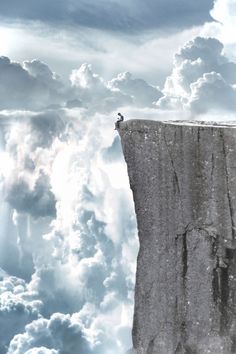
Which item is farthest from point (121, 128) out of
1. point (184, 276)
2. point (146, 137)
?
point (184, 276)

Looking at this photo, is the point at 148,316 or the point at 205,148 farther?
the point at 148,316

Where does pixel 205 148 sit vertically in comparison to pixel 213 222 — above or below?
above

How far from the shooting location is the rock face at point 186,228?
1141 cm

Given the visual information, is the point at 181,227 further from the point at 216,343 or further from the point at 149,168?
the point at 216,343

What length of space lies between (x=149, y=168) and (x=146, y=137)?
685 mm

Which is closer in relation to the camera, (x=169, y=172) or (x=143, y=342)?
(x=169, y=172)

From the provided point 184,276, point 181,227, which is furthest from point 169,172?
point 184,276

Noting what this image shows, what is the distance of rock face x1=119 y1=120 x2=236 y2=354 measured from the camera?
37.4 feet

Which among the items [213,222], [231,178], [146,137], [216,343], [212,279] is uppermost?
[146,137]

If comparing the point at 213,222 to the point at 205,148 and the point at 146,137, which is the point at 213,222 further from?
the point at 146,137

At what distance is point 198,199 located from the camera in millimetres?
11531

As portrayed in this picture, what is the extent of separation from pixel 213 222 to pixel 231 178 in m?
1.00

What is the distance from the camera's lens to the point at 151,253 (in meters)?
12.1

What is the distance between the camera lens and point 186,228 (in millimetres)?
11617
